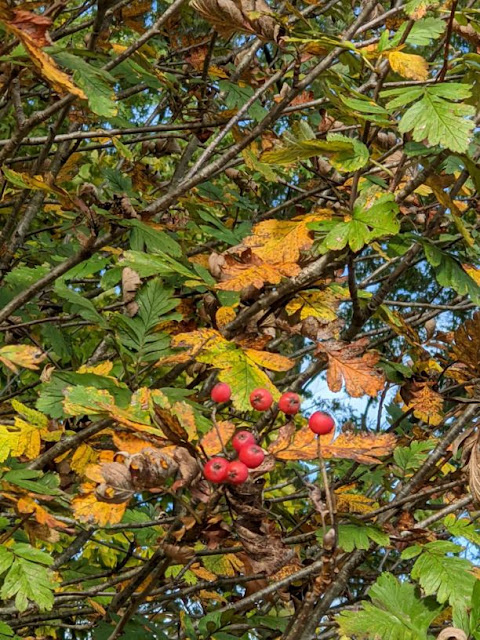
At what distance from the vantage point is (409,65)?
1628mm

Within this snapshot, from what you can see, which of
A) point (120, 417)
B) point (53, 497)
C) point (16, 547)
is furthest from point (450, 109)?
point (16, 547)

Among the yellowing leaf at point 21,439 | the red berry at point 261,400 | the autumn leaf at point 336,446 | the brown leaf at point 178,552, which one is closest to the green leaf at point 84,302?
the yellowing leaf at point 21,439

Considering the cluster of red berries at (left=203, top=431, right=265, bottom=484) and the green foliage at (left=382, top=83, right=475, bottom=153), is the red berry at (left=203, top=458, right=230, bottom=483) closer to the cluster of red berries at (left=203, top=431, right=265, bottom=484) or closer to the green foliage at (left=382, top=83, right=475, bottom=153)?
the cluster of red berries at (left=203, top=431, right=265, bottom=484)

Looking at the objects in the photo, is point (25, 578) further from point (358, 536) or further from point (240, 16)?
point (240, 16)

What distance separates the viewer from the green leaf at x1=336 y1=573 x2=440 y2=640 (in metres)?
1.40

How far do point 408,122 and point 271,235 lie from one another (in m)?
0.45

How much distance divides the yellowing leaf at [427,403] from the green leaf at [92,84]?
1.16m

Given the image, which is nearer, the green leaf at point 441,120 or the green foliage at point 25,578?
the green leaf at point 441,120

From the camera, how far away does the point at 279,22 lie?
1678 millimetres

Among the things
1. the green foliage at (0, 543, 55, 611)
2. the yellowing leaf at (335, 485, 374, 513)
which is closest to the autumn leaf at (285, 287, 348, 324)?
the yellowing leaf at (335, 485, 374, 513)

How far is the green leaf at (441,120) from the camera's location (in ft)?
4.71

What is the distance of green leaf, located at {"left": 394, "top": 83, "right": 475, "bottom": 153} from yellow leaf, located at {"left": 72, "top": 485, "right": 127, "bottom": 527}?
2.81 ft

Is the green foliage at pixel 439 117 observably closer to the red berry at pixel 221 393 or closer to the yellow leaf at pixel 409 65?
the yellow leaf at pixel 409 65

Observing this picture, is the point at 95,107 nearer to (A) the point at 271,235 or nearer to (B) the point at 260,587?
(A) the point at 271,235
